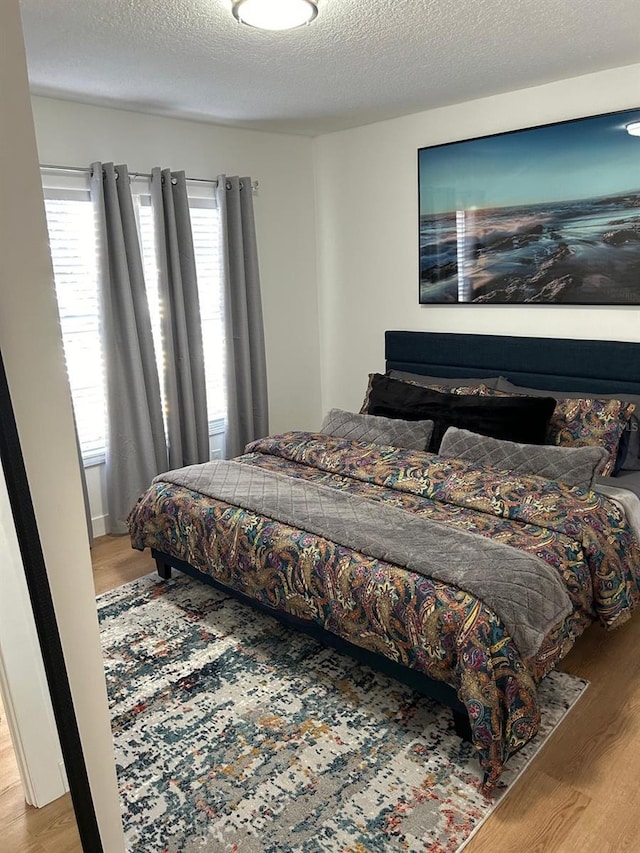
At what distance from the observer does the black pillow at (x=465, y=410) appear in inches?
135

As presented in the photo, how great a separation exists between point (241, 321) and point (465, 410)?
1.75 meters

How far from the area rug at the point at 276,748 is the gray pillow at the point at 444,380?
1.85 metres

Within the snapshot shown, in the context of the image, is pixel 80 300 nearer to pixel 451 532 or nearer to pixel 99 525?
pixel 99 525

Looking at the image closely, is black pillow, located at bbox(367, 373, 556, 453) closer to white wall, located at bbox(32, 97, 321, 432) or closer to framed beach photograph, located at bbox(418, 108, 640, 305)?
framed beach photograph, located at bbox(418, 108, 640, 305)

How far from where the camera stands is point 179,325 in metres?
4.24

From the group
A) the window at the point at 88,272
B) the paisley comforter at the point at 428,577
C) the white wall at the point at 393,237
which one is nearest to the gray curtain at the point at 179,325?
the window at the point at 88,272

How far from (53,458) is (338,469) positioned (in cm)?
226

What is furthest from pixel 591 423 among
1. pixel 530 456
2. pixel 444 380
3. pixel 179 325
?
pixel 179 325

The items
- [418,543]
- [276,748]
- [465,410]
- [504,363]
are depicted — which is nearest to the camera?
[276,748]

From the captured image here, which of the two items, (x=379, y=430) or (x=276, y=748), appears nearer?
(x=276, y=748)

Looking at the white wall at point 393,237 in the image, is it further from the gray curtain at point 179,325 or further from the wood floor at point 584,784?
the wood floor at point 584,784

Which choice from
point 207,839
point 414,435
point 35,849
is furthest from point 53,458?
point 414,435

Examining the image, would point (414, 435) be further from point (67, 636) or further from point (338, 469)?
point (67, 636)

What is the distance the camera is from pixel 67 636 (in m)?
1.43
